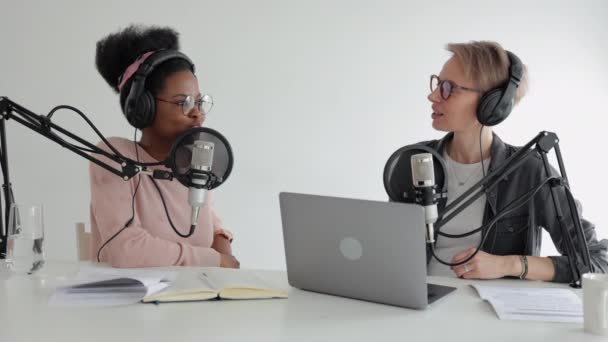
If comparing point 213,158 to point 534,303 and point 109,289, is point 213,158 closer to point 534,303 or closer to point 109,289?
point 109,289

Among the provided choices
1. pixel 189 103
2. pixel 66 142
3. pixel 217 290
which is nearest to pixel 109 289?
pixel 217 290

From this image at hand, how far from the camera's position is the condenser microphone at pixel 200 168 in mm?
1410

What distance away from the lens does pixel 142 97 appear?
1.83 m

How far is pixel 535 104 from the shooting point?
355cm

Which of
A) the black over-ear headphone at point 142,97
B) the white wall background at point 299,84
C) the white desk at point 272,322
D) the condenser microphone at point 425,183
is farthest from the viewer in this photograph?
the white wall background at point 299,84

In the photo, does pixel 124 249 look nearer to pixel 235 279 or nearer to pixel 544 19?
pixel 235 279

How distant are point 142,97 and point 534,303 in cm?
117

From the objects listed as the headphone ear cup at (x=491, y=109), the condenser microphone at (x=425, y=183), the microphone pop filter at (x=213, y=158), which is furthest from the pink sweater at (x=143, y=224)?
the headphone ear cup at (x=491, y=109)

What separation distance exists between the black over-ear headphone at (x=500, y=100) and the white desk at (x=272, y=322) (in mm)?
749

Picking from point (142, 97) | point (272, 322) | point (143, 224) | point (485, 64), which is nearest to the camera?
point (272, 322)

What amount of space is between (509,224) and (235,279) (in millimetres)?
967

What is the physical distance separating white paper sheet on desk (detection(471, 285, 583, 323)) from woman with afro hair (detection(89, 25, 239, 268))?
84 centimetres

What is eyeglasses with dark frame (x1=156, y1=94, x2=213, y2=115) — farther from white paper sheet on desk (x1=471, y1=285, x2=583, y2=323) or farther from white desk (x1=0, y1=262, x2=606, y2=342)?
white paper sheet on desk (x1=471, y1=285, x2=583, y2=323)

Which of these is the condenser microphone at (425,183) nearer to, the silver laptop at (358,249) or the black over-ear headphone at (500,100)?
the silver laptop at (358,249)
